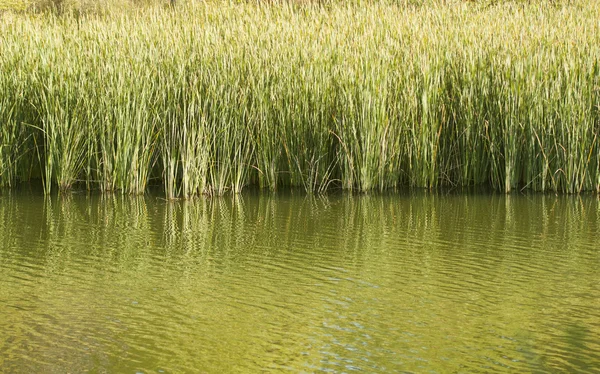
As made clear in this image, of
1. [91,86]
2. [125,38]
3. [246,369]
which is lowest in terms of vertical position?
[246,369]

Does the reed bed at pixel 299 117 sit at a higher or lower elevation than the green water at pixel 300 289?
higher

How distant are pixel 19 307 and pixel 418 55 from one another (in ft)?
17.2

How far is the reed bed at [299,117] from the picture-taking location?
24.9 ft

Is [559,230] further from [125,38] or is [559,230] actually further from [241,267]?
[125,38]

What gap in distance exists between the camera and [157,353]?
323cm

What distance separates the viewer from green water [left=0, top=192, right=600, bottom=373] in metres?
3.20

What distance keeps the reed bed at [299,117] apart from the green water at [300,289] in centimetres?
93

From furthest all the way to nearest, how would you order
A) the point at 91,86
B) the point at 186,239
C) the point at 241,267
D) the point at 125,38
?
the point at 125,38 < the point at 91,86 < the point at 186,239 < the point at 241,267

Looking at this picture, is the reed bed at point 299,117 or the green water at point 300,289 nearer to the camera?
the green water at point 300,289

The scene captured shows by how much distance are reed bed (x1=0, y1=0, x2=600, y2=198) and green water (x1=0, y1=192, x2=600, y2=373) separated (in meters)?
0.93

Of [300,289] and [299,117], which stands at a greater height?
[299,117]

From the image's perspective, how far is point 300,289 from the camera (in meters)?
4.15

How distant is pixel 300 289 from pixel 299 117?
3.84 meters

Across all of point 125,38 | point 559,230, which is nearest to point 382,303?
point 559,230
